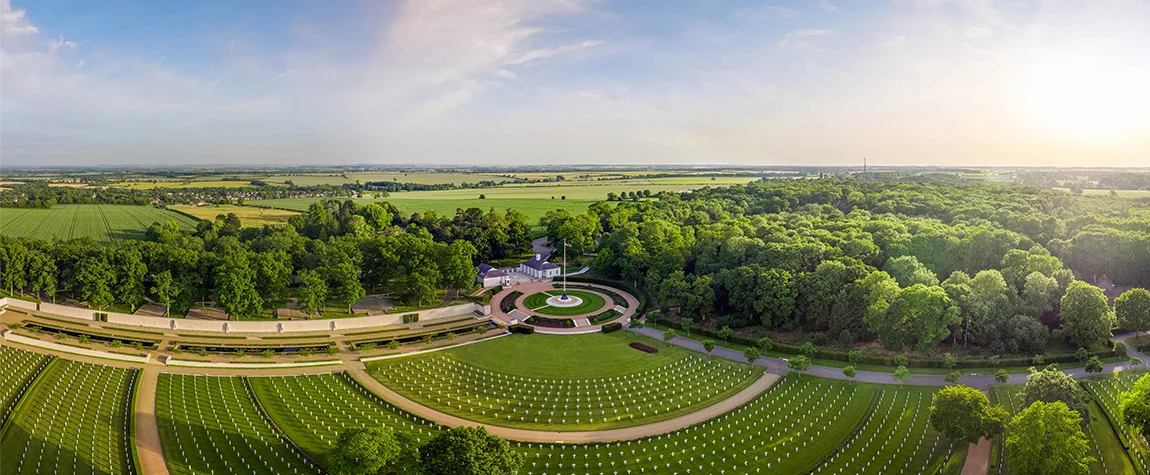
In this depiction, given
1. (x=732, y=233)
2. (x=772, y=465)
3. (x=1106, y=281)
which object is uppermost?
(x=732, y=233)

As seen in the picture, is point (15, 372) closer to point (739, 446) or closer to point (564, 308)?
point (564, 308)

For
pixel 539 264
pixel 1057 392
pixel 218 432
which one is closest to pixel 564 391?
pixel 218 432

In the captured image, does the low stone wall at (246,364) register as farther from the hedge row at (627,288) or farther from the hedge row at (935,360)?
the hedge row at (935,360)

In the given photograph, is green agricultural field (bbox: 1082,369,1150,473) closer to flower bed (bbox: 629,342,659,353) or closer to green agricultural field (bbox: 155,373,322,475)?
flower bed (bbox: 629,342,659,353)

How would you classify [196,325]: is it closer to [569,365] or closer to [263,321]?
[263,321]

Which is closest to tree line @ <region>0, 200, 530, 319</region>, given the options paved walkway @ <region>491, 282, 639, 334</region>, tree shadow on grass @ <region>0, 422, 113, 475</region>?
paved walkway @ <region>491, 282, 639, 334</region>

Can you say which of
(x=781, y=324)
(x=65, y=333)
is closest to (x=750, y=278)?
(x=781, y=324)

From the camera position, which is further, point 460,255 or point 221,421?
point 460,255
